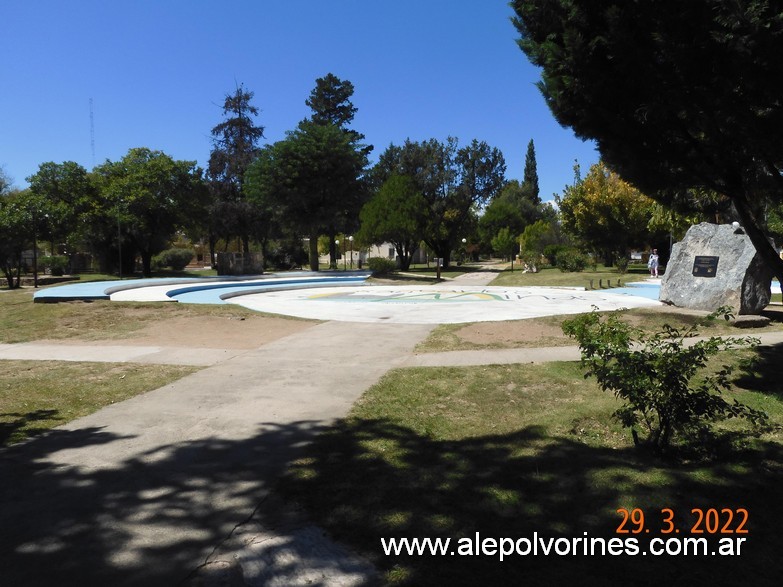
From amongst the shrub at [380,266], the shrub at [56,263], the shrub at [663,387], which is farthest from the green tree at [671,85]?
the shrub at [56,263]

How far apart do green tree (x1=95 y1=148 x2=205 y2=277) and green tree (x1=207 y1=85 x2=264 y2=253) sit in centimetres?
845

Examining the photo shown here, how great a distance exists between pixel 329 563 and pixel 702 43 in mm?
5209

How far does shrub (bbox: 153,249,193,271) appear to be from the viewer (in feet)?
155

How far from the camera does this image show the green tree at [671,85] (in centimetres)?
450

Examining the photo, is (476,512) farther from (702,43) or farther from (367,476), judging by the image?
(702,43)

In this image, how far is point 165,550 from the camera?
2914 mm

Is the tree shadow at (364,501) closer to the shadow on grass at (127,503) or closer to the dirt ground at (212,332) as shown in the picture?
the shadow on grass at (127,503)

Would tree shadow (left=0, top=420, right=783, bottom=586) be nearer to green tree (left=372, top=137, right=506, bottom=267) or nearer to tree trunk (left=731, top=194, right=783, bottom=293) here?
tree trunk (left=731, top=194, right=783, bottom=293)

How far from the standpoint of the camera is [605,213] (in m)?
35.0

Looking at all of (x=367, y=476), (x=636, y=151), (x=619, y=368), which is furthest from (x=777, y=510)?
(x=636, y=151)

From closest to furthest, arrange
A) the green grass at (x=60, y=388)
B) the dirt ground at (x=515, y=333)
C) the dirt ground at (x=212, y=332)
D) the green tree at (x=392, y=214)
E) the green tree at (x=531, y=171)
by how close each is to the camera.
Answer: the green grass at (x=60, y=388), the dirt ground at (x=515, y=333), the dirt ground at (x=212, y=332), the green tree at (x=392, y=214), the green tree at (x=531, y=171)

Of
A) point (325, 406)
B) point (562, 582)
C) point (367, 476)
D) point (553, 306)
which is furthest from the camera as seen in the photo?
point (553, 306)

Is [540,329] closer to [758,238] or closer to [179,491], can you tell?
[758,238]

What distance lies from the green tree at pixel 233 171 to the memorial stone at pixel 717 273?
40.1 metres
